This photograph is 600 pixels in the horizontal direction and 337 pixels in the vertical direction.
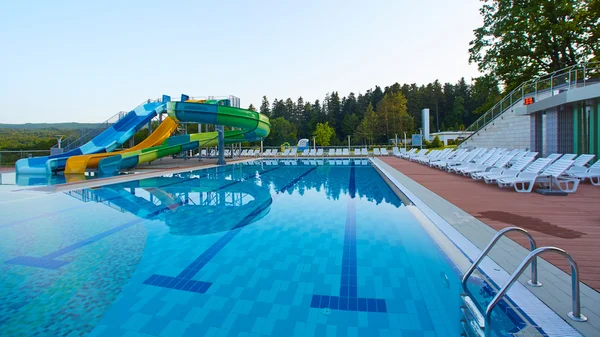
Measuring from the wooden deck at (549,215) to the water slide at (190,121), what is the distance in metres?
9.84

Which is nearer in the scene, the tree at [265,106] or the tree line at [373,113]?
the tree line at [373,113]

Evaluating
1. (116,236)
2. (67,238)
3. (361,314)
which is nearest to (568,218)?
(361,314)

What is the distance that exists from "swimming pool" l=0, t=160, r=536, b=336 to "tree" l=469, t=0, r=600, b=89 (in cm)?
1661

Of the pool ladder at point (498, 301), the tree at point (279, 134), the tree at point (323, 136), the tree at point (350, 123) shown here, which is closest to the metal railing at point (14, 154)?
the pool ladder at point (498, 301)

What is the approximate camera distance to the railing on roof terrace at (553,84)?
1001cm

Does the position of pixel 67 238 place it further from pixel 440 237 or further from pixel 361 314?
pixel 440 237

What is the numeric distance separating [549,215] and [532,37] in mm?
17386

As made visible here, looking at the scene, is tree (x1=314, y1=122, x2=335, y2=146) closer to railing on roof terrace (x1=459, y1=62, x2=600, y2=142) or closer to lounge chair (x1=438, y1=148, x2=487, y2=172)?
railing on roof terrace (x1=459, y1=62, x2=600, y2=142)

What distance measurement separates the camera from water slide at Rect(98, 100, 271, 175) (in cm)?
1265

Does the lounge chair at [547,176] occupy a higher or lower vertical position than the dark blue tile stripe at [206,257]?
higher

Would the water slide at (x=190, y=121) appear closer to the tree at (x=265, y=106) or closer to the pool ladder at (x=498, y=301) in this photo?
the pool ladder at (x=498, y=301)

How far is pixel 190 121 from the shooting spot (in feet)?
49.2

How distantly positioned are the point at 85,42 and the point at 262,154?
13.3 metres

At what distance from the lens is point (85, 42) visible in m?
16.2
